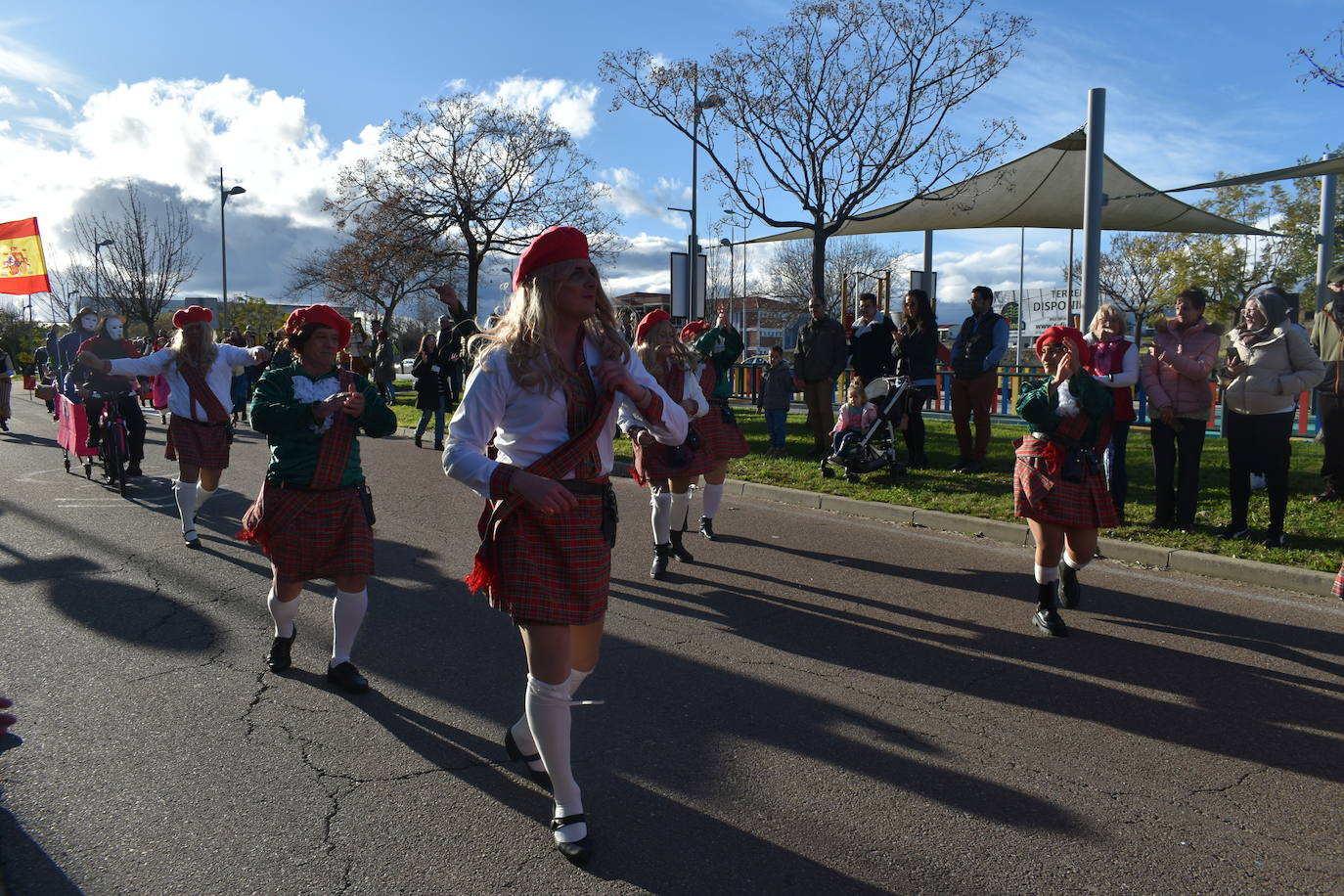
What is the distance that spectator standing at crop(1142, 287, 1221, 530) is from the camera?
750cm

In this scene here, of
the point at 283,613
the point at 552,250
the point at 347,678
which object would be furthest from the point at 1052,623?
the point at 283,613

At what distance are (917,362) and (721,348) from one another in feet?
10.8

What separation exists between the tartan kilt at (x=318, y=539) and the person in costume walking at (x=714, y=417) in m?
2.73

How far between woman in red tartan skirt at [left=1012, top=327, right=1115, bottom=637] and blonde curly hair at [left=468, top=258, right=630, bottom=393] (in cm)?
301

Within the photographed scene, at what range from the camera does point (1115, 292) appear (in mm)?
41062

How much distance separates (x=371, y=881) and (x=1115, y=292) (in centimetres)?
4368

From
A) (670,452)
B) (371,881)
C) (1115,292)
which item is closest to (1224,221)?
(670,452)

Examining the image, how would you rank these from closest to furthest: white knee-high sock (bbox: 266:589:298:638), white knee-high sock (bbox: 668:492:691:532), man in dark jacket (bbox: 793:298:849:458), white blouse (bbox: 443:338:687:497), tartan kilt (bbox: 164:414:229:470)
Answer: white blouse (bbox: 443:338:687:497)
white knee-high sock (bbox: 266:589:298:638)
white knee-high sock (bbox: 668:492:691:532)
tartan kilt (bbox: 164:414:229:470)
man in dark jacket (bbox: 793:298:849:458)

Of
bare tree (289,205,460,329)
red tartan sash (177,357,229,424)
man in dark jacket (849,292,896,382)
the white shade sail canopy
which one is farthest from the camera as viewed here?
bare tree (289,205,460,329)

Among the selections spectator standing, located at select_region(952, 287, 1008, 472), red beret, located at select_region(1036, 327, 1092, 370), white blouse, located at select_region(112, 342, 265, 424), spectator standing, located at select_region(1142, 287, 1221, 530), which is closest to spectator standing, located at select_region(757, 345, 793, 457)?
spectator standing, located at select_region(952, 287, 1008, 472)

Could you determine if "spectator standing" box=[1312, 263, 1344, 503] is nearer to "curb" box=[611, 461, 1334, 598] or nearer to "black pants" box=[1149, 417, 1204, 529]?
"black pants" box=[1149, 417, 1204, 529]

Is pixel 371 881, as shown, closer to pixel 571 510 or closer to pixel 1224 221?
pixel 571 510

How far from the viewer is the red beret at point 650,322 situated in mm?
6195

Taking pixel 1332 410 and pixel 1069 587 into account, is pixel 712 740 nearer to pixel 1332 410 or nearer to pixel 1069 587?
pixel 1069 587
